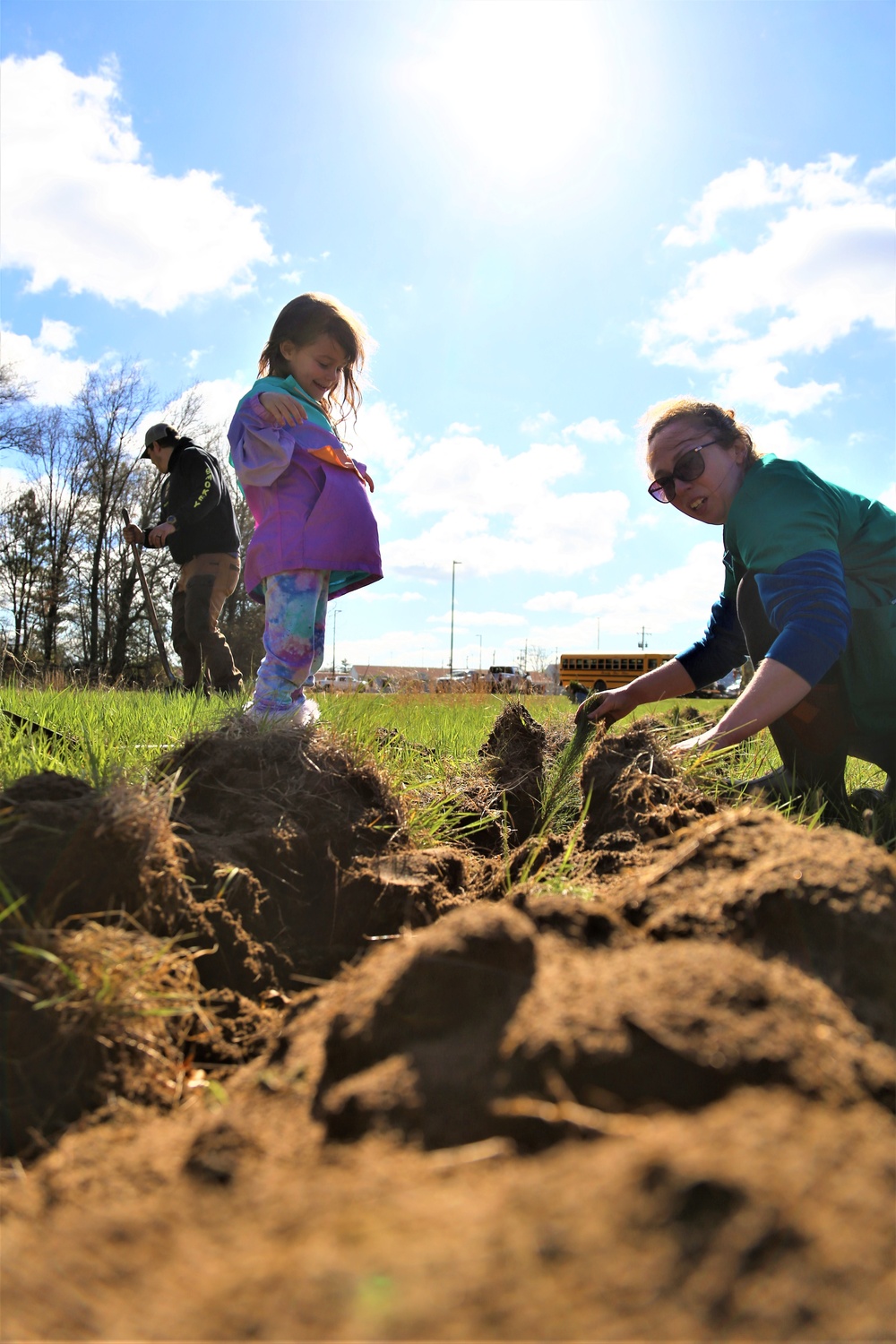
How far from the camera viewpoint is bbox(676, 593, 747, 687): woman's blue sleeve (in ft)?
12.2

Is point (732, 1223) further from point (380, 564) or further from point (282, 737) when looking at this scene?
point (380, 564)

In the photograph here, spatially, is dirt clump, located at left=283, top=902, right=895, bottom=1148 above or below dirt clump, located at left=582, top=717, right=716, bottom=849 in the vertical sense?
below

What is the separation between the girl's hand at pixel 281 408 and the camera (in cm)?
358

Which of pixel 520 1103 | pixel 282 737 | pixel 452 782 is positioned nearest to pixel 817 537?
pixel 452 782

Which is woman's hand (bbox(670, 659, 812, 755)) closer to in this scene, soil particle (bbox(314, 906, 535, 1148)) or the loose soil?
the loose soil

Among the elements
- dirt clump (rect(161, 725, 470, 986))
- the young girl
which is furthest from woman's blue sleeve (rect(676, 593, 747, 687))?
dirt clump (rect(161, 725, 470, 986))

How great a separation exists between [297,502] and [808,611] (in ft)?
7.62

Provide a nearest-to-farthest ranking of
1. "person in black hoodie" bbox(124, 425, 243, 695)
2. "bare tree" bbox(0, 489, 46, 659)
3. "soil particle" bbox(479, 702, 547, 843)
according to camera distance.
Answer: "soil particle" bbox(479, 702, 547, 843) < "person in black hoodie" bbox(124, 425, 243, 695) < "bare tree" bbox(0, 489, 46, 659)

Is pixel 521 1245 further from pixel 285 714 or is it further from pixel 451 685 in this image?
pixel 451 685

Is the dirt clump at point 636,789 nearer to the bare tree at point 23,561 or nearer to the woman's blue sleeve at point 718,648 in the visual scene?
the woman's blue sleeve at point 718,648

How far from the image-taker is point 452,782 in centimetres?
324

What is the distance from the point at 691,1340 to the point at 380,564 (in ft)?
11.3

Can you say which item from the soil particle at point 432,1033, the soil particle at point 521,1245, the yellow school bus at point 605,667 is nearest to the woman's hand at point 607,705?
the soil particle at point 432,1033

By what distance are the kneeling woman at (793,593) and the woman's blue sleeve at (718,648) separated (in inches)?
9.9
